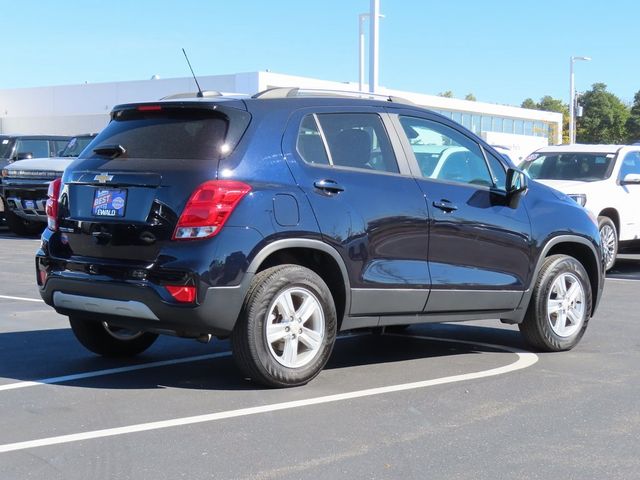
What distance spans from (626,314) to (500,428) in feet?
15.6

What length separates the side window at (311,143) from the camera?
609cm

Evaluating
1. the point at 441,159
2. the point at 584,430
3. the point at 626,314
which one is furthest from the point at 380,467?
the point at 626,314

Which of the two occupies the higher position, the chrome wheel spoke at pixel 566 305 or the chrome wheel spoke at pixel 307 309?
the chrome wheel spoke at pixel 307 309

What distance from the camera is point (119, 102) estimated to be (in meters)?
62.2

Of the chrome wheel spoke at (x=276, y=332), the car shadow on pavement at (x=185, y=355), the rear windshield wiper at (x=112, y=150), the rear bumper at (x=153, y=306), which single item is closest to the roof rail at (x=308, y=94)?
the rear windshield wiper at (x=112, y=150)

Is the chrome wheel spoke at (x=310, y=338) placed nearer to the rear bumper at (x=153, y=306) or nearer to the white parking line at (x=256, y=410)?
the white parking line at (x=256, y=410)

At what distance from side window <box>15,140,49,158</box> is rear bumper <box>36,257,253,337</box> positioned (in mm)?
14894

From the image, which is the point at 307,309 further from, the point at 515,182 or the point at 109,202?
the point at 515,182

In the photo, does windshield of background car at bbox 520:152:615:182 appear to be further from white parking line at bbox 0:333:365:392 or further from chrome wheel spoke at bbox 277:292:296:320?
chrome wheel spoke at bbox 277:292:296:320

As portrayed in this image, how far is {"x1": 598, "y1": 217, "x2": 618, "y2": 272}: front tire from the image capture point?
13367 mm

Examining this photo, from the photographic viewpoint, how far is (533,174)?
14.5 meters

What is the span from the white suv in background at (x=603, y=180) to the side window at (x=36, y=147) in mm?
10487

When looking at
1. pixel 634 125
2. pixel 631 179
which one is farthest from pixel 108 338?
pixel 634 125

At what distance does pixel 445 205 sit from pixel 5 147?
15.3 m
